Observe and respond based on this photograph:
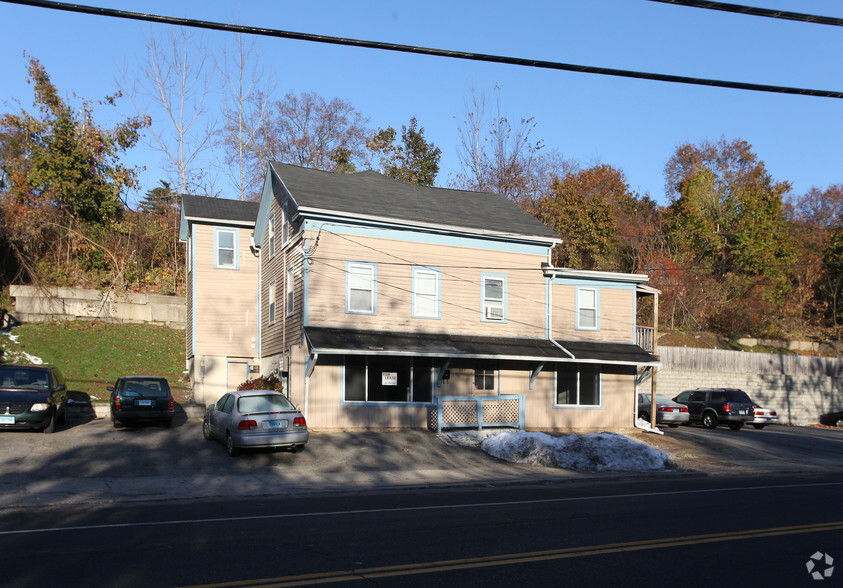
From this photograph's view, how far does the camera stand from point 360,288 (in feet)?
75.6

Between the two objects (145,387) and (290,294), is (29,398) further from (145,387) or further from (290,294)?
(290,294)

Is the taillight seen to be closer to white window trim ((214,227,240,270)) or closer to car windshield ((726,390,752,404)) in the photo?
white window trim ((214,227,240,270))

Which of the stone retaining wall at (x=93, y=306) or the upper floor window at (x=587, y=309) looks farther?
the stone retaining wall at (x=93, y=306)

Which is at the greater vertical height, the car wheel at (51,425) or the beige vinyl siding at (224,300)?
the beige vinyl siding at (224,300)

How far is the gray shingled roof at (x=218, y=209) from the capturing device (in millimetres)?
28873

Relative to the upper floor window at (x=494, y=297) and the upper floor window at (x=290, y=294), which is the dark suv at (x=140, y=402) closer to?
the upper floor window at (x=290, y=294)

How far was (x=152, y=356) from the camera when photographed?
31406 millimetres

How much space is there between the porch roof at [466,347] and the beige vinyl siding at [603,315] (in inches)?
15.0

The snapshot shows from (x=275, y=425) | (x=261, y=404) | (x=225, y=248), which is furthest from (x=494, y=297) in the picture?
(x=225, y=248)

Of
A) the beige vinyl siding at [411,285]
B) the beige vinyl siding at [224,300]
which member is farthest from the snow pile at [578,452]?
the beige vinyl siding at [224,300]

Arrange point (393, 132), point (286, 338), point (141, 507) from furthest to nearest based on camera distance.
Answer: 1. point (393, 132)
2. point (286, 338)
3. point (141, 507)

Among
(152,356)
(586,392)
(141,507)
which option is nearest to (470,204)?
(586,392)

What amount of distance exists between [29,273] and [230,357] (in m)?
12.6

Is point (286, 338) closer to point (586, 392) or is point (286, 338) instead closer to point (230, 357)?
point (230, 357)
